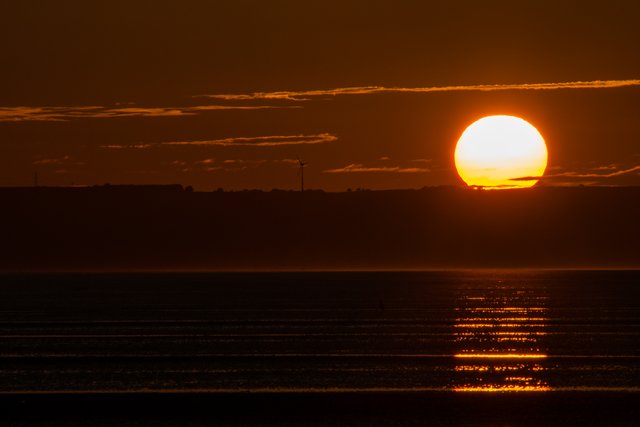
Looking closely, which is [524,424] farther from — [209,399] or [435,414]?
[209,399]

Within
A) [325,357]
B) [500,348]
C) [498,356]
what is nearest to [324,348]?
[325,357]

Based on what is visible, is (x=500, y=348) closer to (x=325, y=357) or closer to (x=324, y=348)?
(x=324, y=348)

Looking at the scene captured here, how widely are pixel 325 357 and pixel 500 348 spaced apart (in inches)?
213

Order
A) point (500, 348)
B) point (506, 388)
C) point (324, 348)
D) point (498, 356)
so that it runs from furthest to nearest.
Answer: point (324, 348), point (500, 348), point (498, 356), point (506, 388)

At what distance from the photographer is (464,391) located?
27953mm

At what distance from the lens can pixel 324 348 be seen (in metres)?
38.1

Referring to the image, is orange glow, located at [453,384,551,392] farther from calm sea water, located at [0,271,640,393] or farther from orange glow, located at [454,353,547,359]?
orange glow, located at [454,353,547,359]

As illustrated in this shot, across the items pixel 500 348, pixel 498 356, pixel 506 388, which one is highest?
pixel 506 388

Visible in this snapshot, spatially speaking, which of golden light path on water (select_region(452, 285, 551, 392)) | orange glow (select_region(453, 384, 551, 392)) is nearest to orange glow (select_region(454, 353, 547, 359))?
golden light path on water (select_region(452, 285, 551, 392))

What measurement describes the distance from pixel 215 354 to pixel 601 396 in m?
12.4

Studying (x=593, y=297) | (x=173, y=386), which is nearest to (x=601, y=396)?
(x=173, y=386)

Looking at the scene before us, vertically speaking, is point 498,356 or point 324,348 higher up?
point 498,356

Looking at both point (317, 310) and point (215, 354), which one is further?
point (317, 310)

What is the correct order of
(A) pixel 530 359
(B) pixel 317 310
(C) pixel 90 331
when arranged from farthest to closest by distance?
(B) pixel 317 310
(C) pixel 90 331
(A) pixel 530 359
